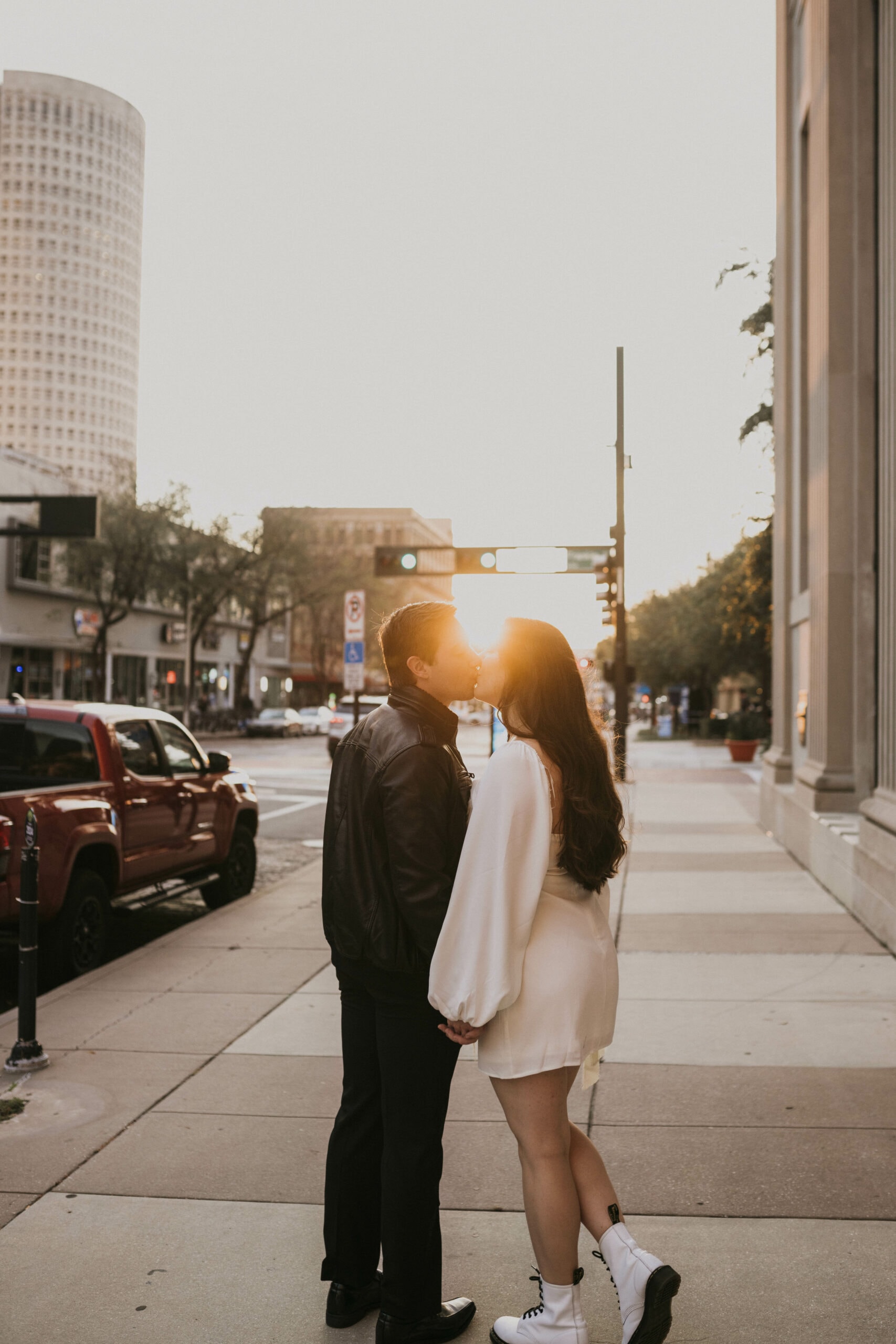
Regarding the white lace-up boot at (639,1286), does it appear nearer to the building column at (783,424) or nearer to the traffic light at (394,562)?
the building column at (783,424)

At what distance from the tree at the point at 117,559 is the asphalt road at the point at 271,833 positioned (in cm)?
821

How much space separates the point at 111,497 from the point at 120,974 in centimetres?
4722

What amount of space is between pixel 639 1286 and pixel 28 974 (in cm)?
357

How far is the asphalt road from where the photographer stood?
8.90m

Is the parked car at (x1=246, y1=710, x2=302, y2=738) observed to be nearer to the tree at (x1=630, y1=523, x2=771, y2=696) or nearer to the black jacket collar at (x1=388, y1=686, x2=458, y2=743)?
the tree at (x1=630, y1=523, x2=771, y2=696)

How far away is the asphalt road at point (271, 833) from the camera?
8.90m

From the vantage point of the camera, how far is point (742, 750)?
114 ft

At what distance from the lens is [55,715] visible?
27.2 ft

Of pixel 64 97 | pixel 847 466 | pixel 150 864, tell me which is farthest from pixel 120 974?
pixel 64 97

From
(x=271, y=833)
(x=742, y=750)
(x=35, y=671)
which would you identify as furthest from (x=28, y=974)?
(x=35, y=671)

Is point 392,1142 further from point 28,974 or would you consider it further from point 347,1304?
point 28,974

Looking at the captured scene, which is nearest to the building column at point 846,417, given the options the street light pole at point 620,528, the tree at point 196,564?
the street light pole at point 620,528

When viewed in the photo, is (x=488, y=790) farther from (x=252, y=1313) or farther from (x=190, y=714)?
(x=190, y=714)

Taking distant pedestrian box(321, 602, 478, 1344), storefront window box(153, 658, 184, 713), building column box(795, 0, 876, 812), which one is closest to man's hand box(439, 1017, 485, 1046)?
distant pedestrian box(321, 602, 478, 1344)
